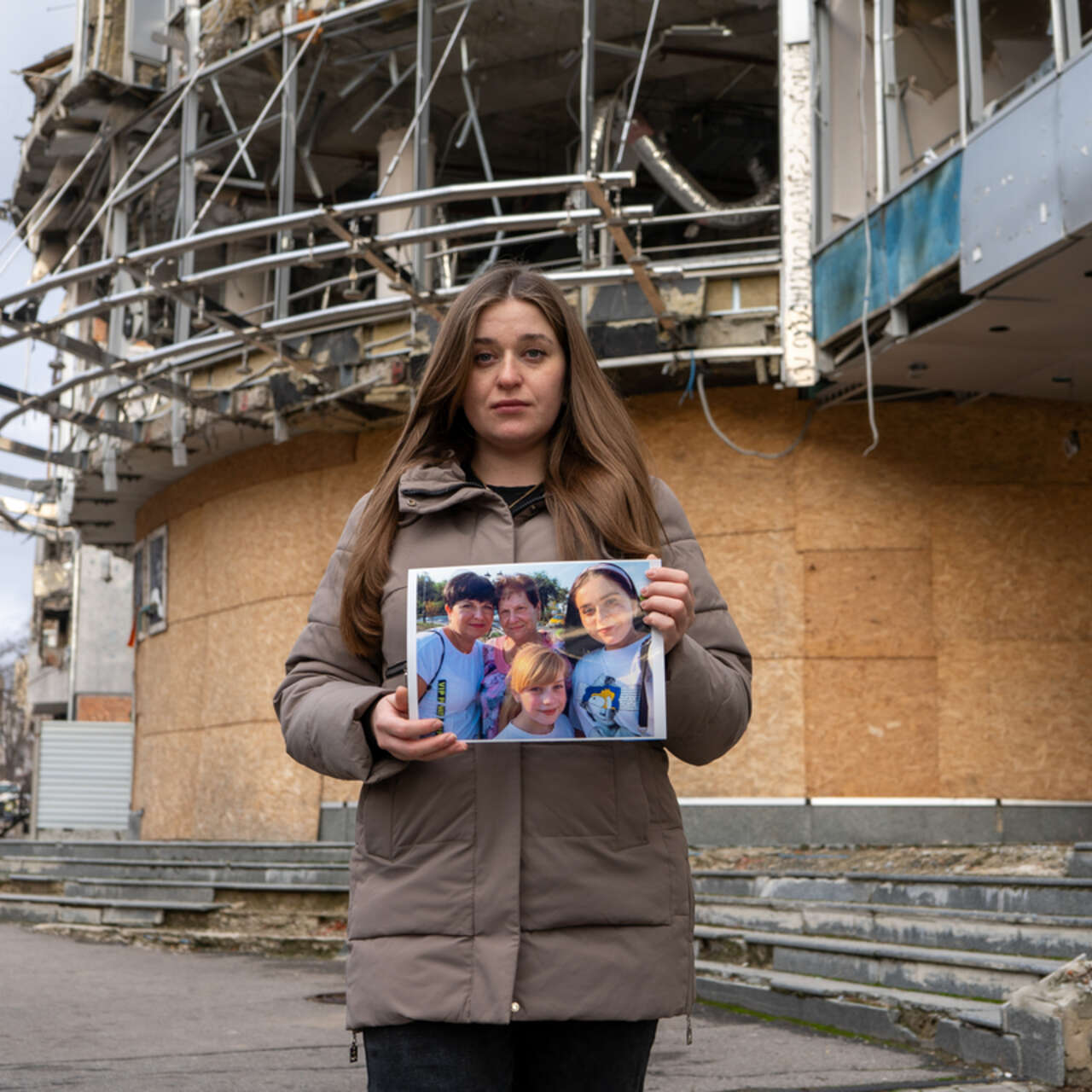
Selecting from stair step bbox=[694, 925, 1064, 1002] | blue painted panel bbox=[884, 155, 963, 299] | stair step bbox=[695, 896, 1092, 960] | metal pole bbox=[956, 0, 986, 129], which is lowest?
stair step bbox=[694, 925, 1064, 1002]

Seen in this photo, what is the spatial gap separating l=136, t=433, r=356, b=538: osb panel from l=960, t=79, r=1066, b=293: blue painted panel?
7626 millimetres

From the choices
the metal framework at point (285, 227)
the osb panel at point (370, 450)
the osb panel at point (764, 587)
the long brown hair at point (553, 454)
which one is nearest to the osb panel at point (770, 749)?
the osb panel at point (764, 587)

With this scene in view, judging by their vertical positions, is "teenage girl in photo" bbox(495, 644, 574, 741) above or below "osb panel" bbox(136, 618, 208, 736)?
below

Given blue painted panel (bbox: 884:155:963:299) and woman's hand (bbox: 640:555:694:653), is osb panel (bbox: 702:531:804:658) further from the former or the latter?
woman's hand (bbox: 640:555:694:653)

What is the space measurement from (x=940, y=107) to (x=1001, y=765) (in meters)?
5.59

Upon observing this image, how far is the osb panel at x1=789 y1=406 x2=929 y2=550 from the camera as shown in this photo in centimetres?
1250

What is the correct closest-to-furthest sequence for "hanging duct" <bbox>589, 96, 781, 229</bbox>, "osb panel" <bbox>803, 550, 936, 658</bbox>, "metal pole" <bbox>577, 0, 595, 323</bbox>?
"metal pole" <bbox>577, 0, 595, 323</bbox> → "osb panel" <bbox>803, 550, 936, 658</bbox> → "hanging duct" <bbox>589, 96, 781, 229</bbox>

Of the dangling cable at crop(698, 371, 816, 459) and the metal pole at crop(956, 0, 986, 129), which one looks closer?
the metal pole at crop(956, 0, 986, 129)

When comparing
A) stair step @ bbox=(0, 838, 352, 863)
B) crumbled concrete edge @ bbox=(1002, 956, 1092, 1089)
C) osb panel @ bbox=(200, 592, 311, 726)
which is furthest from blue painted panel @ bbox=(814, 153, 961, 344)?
osb panel @ bbox=(200, 592, 311, 726)

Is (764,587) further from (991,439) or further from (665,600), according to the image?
(665,600)

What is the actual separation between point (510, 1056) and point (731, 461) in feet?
36.9

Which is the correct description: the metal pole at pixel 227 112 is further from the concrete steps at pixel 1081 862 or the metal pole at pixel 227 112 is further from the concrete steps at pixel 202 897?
the concrete steps at pixel 1081 862

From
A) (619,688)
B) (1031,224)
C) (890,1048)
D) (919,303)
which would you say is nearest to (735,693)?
(619,688)

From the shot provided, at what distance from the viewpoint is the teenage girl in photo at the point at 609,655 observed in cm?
194
